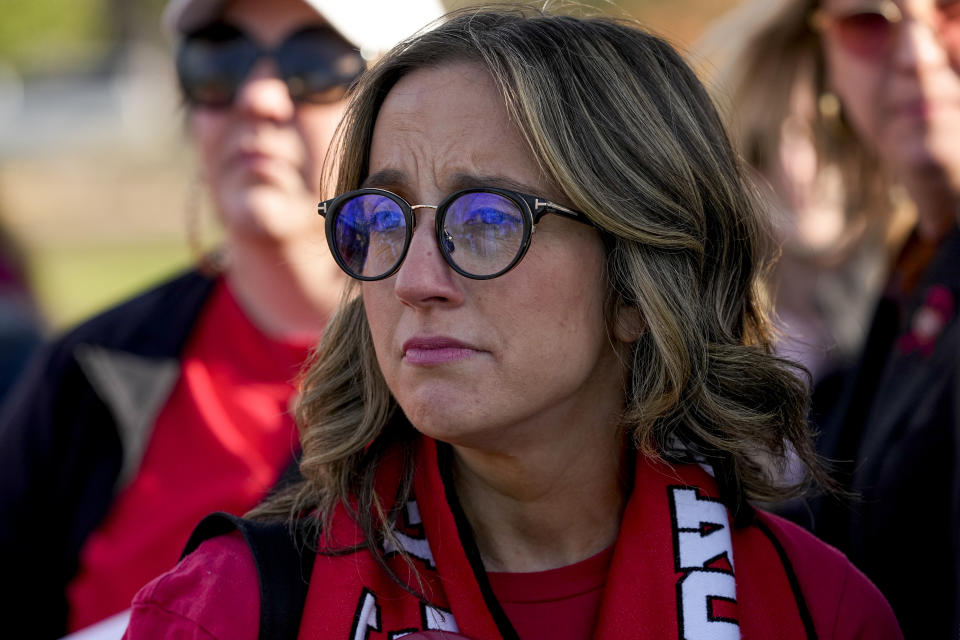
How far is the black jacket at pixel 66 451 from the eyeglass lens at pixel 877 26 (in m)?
1.94

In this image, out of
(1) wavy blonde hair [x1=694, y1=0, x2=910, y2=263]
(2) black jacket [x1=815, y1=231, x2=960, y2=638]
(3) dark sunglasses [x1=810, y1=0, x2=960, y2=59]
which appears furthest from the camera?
(1) wavy blonde hair [x1=694, y1=0, x2=910, y2=263]

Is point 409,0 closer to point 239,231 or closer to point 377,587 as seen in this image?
point 239,231

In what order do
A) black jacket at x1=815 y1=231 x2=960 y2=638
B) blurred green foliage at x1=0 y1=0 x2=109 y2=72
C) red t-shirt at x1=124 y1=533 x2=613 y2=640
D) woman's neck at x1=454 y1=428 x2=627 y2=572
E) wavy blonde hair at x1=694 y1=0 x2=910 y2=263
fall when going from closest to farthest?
red t-shirt at x1=124 y1=533 x2=613 y2=640 < woman's neck at x1=454 y1=428 x2=627 y2=572 < black jacket at x1=815 y1=231 x2=960 y2=638 < wavy blonde hair at x1=694 y1=0 x2=910 y2=263 < blurred green foliage at x1=0 y1=0 x2=109 y2=72

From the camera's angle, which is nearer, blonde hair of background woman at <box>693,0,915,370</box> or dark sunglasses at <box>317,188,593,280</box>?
dark sunglasses at <box>317,188,593,280</box>

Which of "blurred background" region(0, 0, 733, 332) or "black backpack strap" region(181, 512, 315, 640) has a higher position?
"blurred background" region(0, 0, 733, 332)

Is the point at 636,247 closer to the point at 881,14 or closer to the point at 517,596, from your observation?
the point at 517,596

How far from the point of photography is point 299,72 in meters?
3.32

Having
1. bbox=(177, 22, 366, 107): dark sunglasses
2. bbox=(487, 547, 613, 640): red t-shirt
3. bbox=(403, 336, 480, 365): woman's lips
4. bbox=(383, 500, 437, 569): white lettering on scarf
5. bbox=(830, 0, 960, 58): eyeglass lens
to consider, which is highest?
bbox=(177, 22, 366, 107): dark sunglasses

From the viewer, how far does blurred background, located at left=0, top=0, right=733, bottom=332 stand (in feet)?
47.5

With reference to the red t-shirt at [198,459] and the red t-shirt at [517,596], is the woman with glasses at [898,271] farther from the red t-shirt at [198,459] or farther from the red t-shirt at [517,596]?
the red t-shirt at [198,459]

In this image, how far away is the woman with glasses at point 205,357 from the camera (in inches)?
120

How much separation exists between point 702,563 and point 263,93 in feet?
6.36

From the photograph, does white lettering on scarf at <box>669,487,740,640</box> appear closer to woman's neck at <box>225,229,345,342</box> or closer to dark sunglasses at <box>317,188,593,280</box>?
dark sunglasses at <box>317,188,593,280</box>

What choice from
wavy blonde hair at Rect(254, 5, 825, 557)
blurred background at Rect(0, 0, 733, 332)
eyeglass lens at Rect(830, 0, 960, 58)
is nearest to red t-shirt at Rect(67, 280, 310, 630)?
wavy blonde hair at Rect(254, 5, 825, 557)
